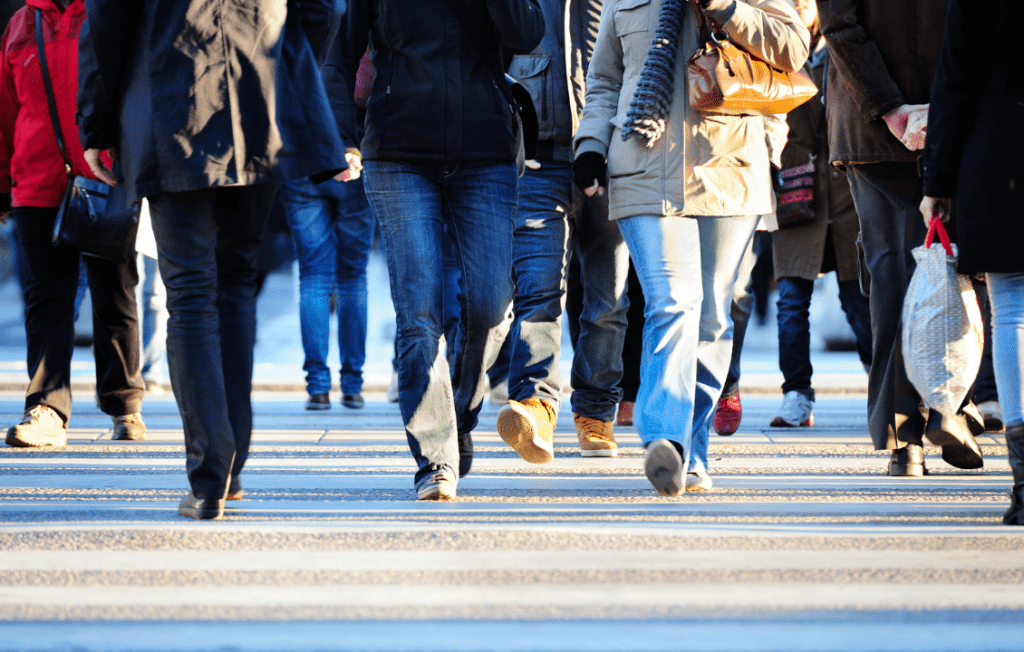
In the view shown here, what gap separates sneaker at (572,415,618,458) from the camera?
5.88m

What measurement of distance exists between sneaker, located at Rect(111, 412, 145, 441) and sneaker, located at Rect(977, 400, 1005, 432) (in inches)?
168

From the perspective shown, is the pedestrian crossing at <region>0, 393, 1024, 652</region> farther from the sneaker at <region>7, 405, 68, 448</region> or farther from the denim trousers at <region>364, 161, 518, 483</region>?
the sneaker at <region>7, 405, 68, 448</region>

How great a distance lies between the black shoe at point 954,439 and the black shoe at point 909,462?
0.33ft

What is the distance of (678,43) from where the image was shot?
4.78 metres

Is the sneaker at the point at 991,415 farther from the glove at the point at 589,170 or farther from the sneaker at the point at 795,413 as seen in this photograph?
the glove at the point at 589,170

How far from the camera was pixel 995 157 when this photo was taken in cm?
411

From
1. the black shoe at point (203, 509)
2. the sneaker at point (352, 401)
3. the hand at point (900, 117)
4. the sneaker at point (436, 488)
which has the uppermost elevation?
the hand at point (900, 117)

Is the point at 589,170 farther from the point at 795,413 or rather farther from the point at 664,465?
the point at 795,413

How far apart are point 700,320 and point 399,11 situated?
159cm

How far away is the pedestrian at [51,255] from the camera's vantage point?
6.12 metres

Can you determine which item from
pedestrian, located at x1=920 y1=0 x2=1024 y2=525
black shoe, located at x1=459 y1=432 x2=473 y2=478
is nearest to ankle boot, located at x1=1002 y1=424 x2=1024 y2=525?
pedestrian, located at x1=920 y1=0 x2=1024 y2=525

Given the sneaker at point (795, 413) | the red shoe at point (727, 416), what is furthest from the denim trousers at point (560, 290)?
the sneaker at point (795, 413)

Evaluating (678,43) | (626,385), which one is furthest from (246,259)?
(626,385)

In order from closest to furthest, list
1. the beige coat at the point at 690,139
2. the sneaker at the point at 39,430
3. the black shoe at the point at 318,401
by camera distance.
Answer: the beige coat at the point at 690,139, the sneaker at the point at 39,430, the black shoe at the point at 318,401
